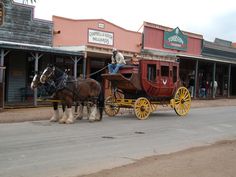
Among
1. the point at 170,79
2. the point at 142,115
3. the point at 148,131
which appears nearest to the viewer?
the point at 148,131

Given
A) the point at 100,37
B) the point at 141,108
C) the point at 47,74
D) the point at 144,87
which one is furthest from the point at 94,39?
the point at 47,74

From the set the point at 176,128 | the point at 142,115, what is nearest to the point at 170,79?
the point at 142,115

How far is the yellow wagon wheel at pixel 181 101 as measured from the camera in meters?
20.2

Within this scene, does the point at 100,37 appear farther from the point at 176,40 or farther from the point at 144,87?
the point at 144,87

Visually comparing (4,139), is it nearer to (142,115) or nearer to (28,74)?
(142,115)

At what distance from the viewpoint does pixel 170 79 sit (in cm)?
1961

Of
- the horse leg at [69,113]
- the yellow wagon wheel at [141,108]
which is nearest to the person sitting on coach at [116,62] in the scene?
the yellow wagon wheel at [141,108]

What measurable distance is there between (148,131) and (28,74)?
12631mm

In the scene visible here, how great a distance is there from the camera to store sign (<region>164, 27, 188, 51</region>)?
35.7 m

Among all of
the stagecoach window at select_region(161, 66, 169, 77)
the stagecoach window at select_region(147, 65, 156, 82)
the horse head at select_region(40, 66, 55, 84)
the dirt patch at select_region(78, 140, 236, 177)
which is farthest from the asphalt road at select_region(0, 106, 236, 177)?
the stagecoach window at select_region(161, 66, 169, 77)

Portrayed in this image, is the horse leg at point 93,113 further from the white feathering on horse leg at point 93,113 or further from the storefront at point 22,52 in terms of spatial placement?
the storefront at point 22,52

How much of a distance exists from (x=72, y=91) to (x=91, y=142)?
15.6 feet

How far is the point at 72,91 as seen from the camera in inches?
645

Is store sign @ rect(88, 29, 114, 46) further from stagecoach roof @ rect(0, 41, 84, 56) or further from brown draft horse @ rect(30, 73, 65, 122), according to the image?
brown draft horse @ rect(30, 73, 65, 122)
